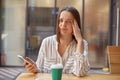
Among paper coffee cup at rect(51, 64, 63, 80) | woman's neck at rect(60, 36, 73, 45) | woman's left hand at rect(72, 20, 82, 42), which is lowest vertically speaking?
paper coffee cup at rect(51, 64, 63, 80)

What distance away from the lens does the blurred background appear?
763cm

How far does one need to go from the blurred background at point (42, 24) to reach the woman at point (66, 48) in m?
5.80

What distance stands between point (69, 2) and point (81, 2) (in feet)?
1.27

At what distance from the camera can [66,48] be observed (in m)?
1.83

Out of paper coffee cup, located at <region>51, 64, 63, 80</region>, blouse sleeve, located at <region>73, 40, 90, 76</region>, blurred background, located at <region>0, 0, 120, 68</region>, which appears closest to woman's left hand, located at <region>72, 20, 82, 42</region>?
blouse sleeve, located at <region>73, 40, 90, 76</region>

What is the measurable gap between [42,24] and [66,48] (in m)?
5.96

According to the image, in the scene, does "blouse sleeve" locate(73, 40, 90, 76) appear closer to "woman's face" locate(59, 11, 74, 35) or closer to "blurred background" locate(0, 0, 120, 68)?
"woman's face" locate(59, 11, 74, 35)

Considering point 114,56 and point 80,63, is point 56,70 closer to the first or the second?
point 80,63

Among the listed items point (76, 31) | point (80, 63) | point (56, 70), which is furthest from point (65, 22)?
point (56, 70)

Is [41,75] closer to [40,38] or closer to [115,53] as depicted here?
[115,53]

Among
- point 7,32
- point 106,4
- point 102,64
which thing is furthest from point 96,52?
point 7,32

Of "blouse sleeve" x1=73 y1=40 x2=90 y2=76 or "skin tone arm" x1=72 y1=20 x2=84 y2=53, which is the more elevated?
"skin tone arm" x1=72 y1=20 x2=84 y2=53

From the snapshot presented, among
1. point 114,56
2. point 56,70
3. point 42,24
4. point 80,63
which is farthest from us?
point 42,24

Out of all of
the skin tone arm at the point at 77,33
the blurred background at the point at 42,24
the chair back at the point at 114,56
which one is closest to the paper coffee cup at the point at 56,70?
the skin tone arm at the point at 77,33
